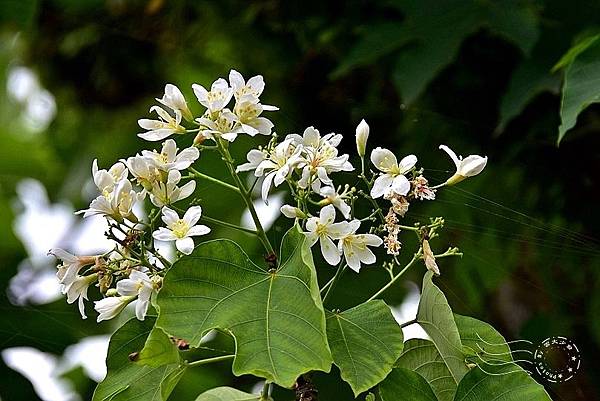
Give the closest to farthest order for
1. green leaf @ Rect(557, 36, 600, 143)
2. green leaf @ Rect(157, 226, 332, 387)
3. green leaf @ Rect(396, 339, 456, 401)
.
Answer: green leaf @ Rect(157, 226, 332, 387), green leaf @ Rect(396, 339, 456, 401), green leaf @ Rect(557, 36, 600, 143)

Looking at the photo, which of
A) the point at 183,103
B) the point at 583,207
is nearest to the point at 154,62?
the point at 583,207

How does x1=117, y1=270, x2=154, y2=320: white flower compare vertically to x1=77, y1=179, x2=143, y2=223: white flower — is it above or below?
below

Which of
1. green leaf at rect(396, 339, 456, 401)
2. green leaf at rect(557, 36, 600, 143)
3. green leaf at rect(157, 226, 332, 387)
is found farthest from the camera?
green leaf at rect(557, 36, 600, 143)

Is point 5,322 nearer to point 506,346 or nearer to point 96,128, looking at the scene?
point 96,128

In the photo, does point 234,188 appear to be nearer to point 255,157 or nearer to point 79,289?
point 255,157

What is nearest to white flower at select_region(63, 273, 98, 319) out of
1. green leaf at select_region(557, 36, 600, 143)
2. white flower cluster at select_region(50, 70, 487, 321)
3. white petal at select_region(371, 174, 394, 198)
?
white flower cluster at select_region(50, 70, 487, 321)

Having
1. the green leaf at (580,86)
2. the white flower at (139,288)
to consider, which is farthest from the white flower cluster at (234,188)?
the green leaf at (580,86)

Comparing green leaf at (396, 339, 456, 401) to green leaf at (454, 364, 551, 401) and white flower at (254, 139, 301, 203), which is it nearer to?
green leaf at (454, 364, 551, 401)

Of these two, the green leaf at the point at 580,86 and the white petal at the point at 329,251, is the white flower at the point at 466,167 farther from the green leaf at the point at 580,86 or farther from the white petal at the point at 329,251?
the green leaf at the point at 580,86
